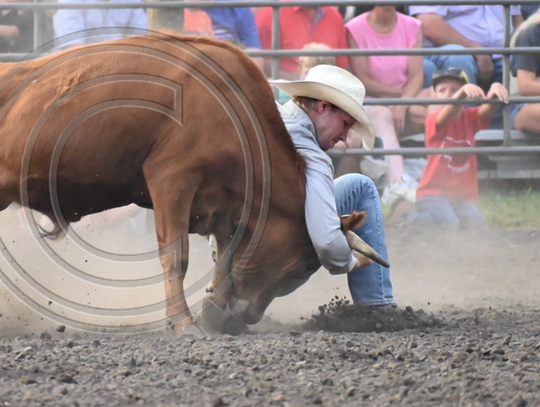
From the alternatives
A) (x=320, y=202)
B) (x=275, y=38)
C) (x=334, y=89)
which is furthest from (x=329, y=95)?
(x=275, y=38)

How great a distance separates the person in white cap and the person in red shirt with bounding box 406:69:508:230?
7.84ft

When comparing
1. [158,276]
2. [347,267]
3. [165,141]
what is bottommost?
[158,276]

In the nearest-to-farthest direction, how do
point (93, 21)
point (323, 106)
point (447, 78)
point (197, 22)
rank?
point (323, 106)
point (93, 21)
point (197, 22)
point (447, 78)

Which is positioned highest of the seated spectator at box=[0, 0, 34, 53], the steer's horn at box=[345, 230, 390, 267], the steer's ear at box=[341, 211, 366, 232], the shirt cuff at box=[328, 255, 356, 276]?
the seated spectator at box=[0, 0, 34, 53]

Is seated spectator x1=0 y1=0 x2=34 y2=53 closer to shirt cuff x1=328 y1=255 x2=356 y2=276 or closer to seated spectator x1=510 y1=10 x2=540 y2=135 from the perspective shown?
shirt cuff x1=328 y1=255 x2=356 y2=276

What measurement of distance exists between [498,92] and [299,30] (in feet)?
5.23

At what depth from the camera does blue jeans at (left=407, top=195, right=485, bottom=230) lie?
248 inches

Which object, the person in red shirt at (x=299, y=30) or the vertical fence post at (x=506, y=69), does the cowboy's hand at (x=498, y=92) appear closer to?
the vertical fence post at (x=506, y=69)

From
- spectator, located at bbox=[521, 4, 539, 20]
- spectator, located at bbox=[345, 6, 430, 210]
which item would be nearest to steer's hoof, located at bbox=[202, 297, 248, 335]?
spectator, located at bbox=[345, 6, 430, 210]

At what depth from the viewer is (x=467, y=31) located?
6676mm

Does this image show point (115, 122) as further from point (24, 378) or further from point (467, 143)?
point (467, 143)

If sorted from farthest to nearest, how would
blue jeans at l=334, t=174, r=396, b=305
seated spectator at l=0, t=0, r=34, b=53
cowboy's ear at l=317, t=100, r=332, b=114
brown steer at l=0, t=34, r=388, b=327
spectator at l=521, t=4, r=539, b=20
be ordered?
spectator at l=521, t=4, r=539, b=20 < seated spectator at l=0, t=0, r=34, b=53 < blue jeans at l=334, t=174, r=396, b=305 < cowboy's ear at l=317, t=100, r=332, b=114 < brown steer at l=0, t=34, r=388, b=327

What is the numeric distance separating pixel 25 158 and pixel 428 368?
1893 millimetres

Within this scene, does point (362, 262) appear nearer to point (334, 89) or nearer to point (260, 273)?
point (260, 273)
